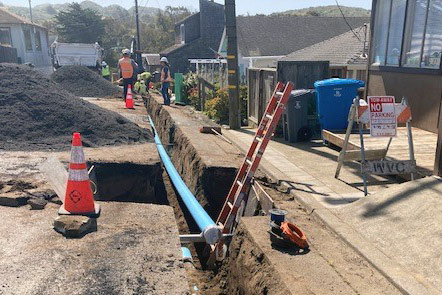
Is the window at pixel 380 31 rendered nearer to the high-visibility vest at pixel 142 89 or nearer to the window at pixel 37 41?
the high-visibility vest at pixel 142 89

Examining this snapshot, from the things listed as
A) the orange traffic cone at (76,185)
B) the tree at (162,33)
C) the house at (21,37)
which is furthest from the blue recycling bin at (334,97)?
the tree at (162,33)

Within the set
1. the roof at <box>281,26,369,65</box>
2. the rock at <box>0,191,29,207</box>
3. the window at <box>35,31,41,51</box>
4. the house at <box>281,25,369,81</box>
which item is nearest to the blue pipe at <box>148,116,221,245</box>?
the rock at <box>0,191,29,207</box>

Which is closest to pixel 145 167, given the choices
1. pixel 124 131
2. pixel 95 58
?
pixel 124 131

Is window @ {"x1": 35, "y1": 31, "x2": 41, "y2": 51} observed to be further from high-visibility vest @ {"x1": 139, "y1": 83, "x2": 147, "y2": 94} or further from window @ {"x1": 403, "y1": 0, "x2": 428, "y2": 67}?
window @ {"x1": 403, "y1": 0, "x2": 428, "y2": 67}

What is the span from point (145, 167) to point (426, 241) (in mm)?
4964

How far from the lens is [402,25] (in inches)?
331

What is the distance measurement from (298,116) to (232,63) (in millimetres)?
2687

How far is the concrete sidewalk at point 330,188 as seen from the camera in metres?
3.46

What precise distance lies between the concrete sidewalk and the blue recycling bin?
27.8 inches

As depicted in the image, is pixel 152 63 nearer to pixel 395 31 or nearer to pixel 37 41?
pixel 37 41

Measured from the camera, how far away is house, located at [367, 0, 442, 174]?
7520mm

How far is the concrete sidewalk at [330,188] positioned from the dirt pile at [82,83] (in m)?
10.6

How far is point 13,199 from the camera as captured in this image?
5.09m

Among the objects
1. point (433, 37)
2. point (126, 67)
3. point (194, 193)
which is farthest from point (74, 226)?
point (126, 67)
